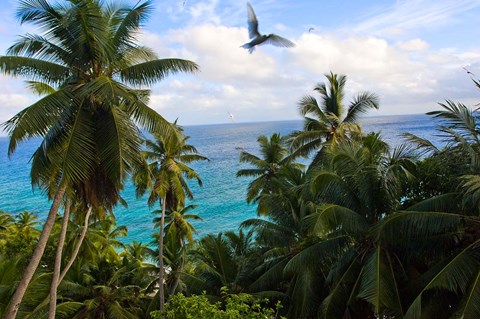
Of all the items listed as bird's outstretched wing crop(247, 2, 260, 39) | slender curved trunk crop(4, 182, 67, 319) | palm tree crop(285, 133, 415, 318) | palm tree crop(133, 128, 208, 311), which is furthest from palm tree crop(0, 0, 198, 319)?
palm tree crop(133, 128, 208, 311)

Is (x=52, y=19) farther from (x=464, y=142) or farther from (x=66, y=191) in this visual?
(x=464, y=142)

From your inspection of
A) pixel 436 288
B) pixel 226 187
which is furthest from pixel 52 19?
pixel 226 187

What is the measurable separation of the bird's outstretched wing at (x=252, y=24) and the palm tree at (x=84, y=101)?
150 inches

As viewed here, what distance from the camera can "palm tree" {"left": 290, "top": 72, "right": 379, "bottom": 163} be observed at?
19609mm

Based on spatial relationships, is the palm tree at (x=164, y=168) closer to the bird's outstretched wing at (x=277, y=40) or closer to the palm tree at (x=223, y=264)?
the palm tree at (x=223, y=264)

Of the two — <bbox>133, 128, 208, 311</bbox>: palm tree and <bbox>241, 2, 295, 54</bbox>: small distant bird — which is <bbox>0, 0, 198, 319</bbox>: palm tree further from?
<bbox>133, 128, 208, 311</bbox>: palm tree

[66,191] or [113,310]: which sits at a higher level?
[66,191]

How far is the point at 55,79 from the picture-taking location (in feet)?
33.3

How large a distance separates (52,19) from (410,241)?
34.5 feet

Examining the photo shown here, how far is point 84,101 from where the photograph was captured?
9.75 meters

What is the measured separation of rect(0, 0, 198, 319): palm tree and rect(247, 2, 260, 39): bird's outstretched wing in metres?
3.80

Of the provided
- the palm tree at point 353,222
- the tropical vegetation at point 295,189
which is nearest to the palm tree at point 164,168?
the tropical vegetation at point 295,189

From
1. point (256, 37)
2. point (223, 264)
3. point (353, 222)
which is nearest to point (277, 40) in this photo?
point (256, 37)

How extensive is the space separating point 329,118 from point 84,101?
12896 mm
